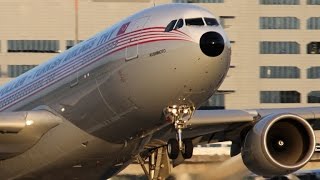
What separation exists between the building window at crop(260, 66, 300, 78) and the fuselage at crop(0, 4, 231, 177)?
84300 mm

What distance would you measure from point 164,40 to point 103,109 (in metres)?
3.12

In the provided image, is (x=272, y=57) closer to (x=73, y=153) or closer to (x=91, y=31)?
(x=91, y=31)

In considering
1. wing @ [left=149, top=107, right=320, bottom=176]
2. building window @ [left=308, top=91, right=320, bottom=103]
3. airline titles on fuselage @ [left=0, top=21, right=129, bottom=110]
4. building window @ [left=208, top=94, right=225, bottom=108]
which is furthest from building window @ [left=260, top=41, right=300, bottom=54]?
wing @ [left=149, top=107, right=320, bottom=176]

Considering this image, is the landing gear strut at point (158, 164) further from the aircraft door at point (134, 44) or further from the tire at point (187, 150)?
the aircraft door at point (134, 44)

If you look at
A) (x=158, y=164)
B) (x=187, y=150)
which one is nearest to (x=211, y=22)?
(x=187, y=150)

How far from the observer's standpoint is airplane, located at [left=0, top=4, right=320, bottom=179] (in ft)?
63.9

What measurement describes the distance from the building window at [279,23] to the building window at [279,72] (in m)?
5.09

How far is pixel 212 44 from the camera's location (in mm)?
18797

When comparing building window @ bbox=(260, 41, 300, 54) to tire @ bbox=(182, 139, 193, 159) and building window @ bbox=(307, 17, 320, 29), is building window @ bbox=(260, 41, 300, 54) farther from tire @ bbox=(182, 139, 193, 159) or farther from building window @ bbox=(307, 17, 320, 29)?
tire @ bbox=(182, 139, 193, 159)

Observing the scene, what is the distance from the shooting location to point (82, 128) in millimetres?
22562

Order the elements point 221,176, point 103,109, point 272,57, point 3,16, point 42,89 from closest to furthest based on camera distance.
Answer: point 103,109
point 42,89
point 221,176
point 3,16
point 272,57

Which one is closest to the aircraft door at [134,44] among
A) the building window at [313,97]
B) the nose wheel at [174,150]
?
the nose wheel at [174,150]

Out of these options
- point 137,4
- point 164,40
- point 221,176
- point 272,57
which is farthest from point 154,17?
point 272,57

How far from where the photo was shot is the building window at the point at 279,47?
10862 cm
